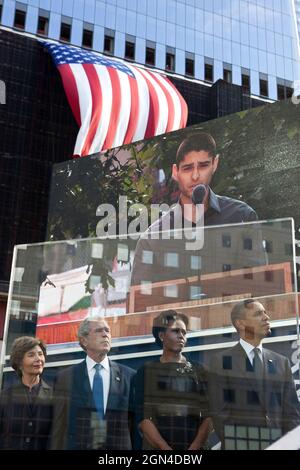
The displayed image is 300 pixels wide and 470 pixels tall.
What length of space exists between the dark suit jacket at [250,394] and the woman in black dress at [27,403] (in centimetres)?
544

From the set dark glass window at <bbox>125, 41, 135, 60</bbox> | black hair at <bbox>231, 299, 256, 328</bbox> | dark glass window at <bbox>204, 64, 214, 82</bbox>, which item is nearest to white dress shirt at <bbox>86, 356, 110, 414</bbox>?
black hair at <bbox>231, 299, 256, 328</bbox>

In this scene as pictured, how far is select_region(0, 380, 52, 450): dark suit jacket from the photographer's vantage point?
56.7 ft

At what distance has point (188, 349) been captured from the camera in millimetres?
17516

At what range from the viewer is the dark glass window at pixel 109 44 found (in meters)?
36.3

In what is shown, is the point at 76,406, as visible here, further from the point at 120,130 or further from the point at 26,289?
the point at 120,130

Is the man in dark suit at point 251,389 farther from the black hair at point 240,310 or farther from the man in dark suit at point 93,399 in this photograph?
the man in dark suit at point 93,399

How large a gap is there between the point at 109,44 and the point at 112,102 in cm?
897

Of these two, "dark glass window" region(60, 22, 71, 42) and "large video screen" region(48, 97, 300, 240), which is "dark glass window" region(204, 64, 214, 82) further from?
"large video screen" region(48, 97, 300, 240)

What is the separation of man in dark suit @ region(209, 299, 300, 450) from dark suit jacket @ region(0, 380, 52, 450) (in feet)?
17.5

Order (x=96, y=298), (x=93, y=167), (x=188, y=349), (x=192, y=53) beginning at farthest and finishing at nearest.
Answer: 1. (x=192, y=53)
2. (x=93, y=167)
3. (x=96, y=298)
4. (x=188, y=349)

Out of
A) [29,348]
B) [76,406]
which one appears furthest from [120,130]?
[76,406]

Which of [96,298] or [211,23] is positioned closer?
[96,298]

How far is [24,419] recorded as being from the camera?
17.8 meters

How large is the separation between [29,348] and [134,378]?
4.25 metres
